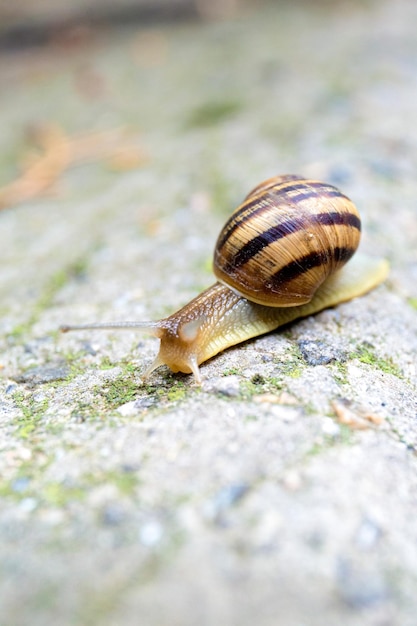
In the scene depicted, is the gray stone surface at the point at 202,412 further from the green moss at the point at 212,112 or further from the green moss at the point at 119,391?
the green moss at the point at 212,112

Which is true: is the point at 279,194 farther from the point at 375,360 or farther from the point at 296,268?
the point at 375,360

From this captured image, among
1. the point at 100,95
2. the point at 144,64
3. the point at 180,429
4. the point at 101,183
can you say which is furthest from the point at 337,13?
the point at 180,429

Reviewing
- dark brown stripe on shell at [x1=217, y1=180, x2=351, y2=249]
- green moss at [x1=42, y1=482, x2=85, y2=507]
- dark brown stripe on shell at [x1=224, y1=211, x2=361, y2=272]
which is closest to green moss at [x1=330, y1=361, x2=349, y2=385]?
dark brown stripe on shell at [x1=224, y1=211, x2=361, y2=272]

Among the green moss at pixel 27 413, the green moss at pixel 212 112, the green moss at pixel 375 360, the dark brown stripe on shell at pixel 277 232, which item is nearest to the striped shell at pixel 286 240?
the dark brown stripe on shell at pixel 277 232

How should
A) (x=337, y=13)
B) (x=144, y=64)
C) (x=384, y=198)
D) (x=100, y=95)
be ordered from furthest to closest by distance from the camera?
(x=337, y=13)
(x=144, y=64)
(x=100, y=95)
(x=384, y=198)

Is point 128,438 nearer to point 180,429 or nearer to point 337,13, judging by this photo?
point 180,429

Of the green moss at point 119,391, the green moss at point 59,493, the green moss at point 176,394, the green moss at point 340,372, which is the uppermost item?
the green moss at point 340,372

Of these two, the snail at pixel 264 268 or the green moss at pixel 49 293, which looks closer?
the snail at pixel 264 268
